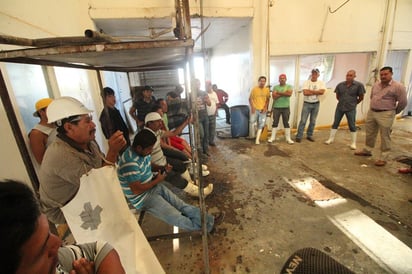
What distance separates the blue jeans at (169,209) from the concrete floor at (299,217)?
0.29m

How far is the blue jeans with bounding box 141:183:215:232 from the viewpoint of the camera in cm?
184

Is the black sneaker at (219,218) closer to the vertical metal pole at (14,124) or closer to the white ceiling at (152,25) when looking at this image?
the vertical metal pole at (14,124)

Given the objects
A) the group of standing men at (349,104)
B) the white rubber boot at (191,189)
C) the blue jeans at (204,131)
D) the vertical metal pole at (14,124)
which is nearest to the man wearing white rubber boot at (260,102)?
the group of standing men at (349,104)

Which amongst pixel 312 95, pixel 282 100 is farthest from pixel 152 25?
pixel 312 95

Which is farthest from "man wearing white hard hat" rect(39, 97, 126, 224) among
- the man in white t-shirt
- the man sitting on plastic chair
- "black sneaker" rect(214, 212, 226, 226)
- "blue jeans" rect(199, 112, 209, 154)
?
the man in white t-shirt

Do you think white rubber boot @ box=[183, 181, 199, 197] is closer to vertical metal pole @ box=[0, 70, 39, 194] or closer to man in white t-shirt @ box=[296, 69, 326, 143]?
vertical metal pole @ box=[0, 70, 39, 194]

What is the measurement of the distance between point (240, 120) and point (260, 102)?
76cm

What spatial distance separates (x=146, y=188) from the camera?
1775 millimetres

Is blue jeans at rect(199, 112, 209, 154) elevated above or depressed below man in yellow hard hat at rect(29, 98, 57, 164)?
below

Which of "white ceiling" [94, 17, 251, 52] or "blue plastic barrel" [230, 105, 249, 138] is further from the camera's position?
"blue plastic barrel" [230, 105, 249, 138]

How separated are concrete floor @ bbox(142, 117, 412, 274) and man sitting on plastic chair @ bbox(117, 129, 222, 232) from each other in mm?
355

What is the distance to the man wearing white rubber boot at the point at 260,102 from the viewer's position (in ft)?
15.2

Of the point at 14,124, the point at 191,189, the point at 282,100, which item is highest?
the point at 14,124

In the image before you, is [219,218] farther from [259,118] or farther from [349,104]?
[349,104]
